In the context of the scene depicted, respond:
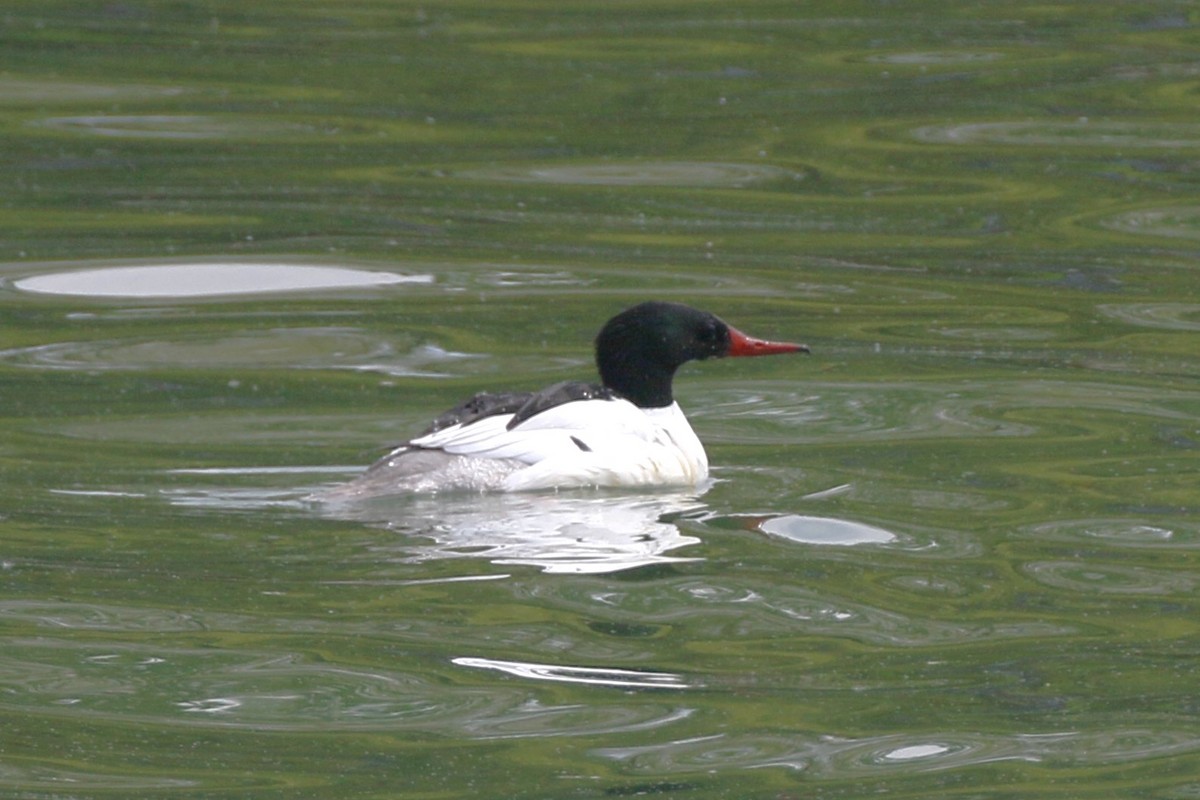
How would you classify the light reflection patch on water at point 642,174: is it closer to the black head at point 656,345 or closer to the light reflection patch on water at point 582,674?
the black head at point 656,345

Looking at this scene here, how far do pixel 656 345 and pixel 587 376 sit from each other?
1277 mm

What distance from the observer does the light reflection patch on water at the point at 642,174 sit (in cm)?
1413

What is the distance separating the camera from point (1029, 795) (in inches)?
228

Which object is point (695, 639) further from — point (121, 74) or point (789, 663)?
point (121, 74)

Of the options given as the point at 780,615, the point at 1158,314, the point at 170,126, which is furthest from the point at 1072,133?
the point at 780,615

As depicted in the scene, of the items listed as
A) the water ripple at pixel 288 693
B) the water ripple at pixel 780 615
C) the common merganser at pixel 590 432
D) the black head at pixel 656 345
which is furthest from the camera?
the black head at pixel 656 345

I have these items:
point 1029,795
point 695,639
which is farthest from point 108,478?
point 1029,795

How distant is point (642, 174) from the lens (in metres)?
14.3

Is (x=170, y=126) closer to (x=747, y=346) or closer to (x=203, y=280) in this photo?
(x=203, y=280)

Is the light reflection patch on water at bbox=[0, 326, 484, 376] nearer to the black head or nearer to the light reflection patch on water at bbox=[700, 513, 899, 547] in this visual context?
the black head

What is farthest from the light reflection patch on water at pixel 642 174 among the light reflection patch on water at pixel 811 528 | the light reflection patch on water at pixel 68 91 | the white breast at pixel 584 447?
the light reflection patch on water at pixel 811 528

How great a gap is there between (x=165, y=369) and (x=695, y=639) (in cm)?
440

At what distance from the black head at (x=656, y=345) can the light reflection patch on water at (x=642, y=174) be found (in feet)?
15.8

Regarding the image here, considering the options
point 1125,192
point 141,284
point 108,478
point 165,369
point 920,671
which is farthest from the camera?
point 1125,192
